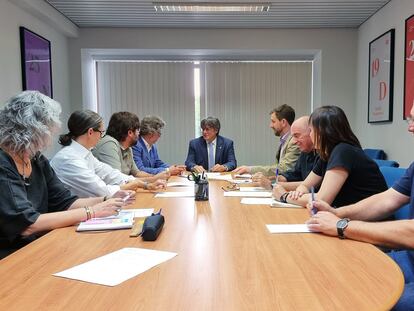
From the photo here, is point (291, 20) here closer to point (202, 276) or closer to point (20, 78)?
point (20, 78)

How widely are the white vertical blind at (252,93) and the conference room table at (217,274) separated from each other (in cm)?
401

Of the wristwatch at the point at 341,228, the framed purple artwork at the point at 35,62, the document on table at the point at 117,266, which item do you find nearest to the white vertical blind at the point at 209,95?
the framed purple artwork at the point at 35,62

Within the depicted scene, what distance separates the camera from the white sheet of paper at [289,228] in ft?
4.92

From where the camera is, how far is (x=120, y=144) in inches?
135

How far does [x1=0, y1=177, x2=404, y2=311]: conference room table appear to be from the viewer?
0.87 m

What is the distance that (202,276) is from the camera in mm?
1028

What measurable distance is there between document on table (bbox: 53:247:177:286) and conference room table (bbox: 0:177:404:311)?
26 mm

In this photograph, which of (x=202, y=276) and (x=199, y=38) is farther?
(x=199, y=38)

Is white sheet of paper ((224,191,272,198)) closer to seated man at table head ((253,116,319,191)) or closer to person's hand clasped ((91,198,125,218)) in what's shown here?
seated man at table head ((253,116,319,191))

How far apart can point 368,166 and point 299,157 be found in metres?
1.15

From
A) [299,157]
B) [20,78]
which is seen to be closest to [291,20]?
[299,157]

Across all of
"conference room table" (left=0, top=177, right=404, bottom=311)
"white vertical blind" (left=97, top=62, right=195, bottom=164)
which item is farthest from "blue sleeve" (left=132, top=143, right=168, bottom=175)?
"conference room table" (left=0, top=177, right=404, bottom=311)

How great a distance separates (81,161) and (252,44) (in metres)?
A: 3.46

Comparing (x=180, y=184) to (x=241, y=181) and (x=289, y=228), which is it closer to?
(x=241, y=181)
